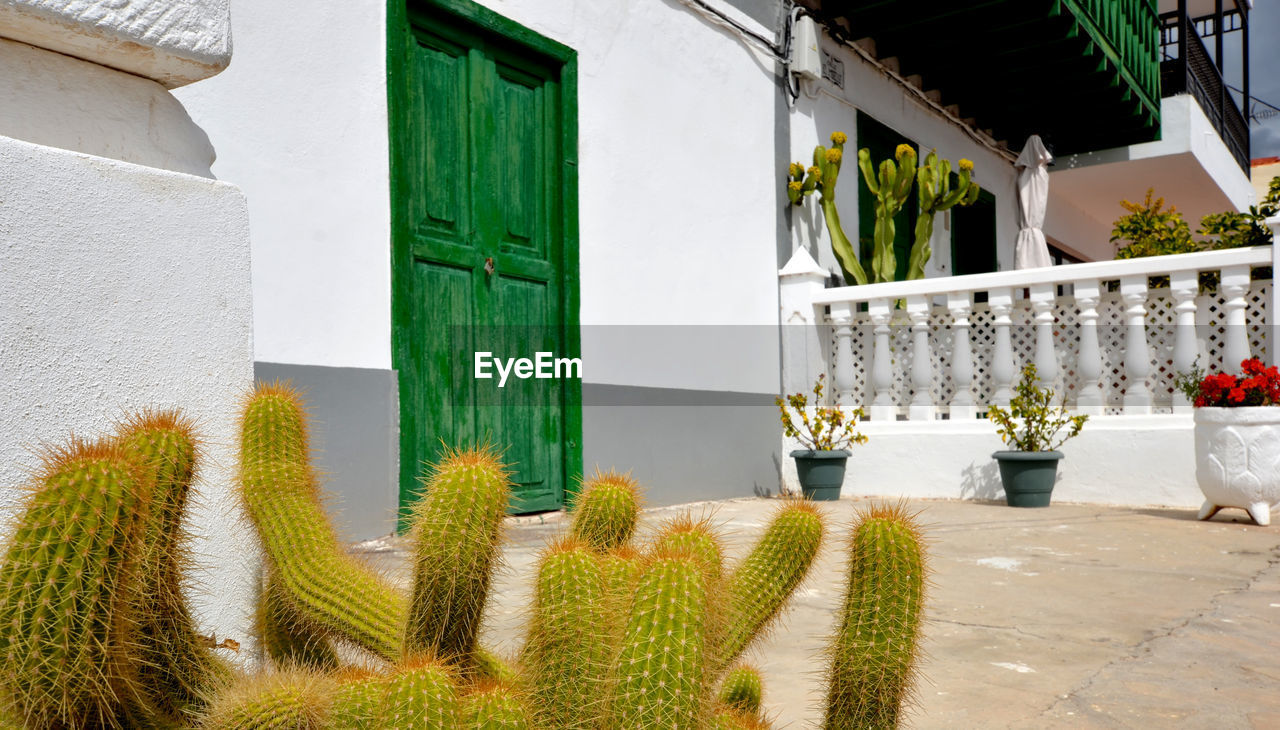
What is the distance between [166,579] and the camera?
4.21ft

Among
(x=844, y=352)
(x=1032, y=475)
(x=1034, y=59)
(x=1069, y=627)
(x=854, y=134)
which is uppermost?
(x=1034, y=59)

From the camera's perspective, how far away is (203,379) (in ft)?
5.35

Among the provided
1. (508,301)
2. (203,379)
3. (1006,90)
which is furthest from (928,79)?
(203,379)

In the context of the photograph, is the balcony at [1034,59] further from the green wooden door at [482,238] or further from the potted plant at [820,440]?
the green wooden door at [482,238]

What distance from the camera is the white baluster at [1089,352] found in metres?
6.36

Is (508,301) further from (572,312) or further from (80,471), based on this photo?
(80,471)

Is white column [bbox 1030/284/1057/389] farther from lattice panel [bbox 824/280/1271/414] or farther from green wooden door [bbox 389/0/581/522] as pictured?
green wooden door [bbox 389/0/581/522]

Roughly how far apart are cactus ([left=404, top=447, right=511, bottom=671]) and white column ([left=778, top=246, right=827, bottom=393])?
5.93 meters

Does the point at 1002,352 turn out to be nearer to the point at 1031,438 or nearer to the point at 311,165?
the point at 1031,438

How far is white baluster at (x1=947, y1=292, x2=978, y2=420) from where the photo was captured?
6.75 metres

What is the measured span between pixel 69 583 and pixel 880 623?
103 cm

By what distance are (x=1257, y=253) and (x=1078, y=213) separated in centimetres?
864

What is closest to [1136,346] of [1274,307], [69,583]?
[1274,307]

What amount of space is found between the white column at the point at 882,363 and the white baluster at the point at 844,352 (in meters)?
0.20
